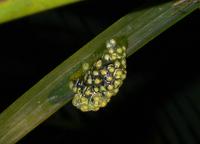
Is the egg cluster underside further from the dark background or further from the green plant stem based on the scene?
the dark background

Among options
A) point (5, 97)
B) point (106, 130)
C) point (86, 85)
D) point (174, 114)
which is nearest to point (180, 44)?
point (174, 114)

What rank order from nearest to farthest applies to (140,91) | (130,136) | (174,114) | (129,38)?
1. (129,38)
2. (174,114)
3. (140,91)
4. (130,136)

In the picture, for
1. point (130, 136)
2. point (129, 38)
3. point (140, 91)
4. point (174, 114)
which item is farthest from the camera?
point (130, 136)

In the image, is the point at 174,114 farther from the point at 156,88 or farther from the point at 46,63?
the point at 46,63

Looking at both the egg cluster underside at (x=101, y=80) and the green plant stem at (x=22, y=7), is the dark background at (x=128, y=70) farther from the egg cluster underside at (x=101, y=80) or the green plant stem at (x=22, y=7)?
the green plant stem at (x=22, y=7)

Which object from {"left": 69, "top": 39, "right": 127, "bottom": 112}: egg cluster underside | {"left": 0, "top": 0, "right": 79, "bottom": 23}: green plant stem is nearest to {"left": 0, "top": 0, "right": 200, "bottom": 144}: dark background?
{"left": 69, "top": 39, "right": 127, "bottom": 112}: egg cluster underside
